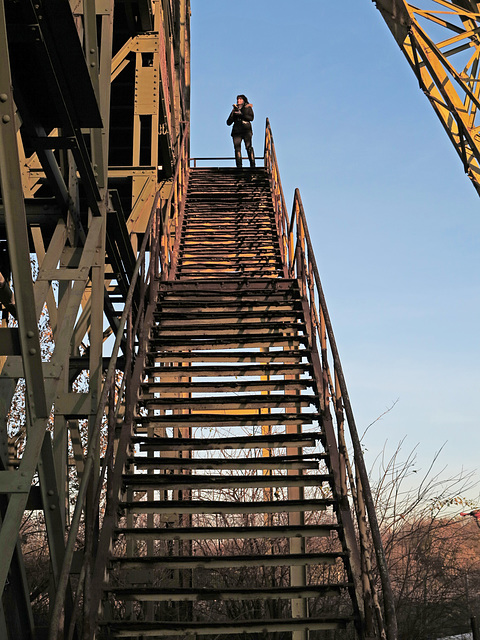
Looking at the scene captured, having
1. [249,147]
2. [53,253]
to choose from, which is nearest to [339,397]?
[53,253]

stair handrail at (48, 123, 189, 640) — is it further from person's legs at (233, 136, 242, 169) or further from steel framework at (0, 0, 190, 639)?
person's legs at (233, 136, 242, 169)

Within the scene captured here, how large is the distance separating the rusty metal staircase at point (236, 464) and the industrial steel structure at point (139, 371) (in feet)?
0.07

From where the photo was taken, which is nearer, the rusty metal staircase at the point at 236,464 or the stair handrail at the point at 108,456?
the stair handrail at the point at 108,456

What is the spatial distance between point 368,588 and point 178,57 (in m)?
16.0

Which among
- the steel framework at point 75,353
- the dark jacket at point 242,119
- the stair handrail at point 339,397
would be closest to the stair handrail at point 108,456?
the steel framework at point 75,353

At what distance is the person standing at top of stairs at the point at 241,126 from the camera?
1803cm

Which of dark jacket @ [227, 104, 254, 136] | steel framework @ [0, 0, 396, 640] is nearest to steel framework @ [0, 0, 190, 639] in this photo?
steel framework @ [0, 0, 396, 640]

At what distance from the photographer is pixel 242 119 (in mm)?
18172

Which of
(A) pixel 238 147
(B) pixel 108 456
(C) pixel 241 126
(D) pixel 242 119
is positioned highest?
(D) pixel 242 119

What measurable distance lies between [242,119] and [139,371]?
42.3 feet

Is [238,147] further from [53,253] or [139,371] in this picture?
A: [53,253]

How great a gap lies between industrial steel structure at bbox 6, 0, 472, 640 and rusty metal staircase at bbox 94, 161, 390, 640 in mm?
20

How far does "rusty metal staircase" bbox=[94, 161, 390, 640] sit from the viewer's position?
4.77 metres

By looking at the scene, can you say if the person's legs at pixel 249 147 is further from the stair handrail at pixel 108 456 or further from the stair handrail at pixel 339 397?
the stair handrail at pixel 108 456
